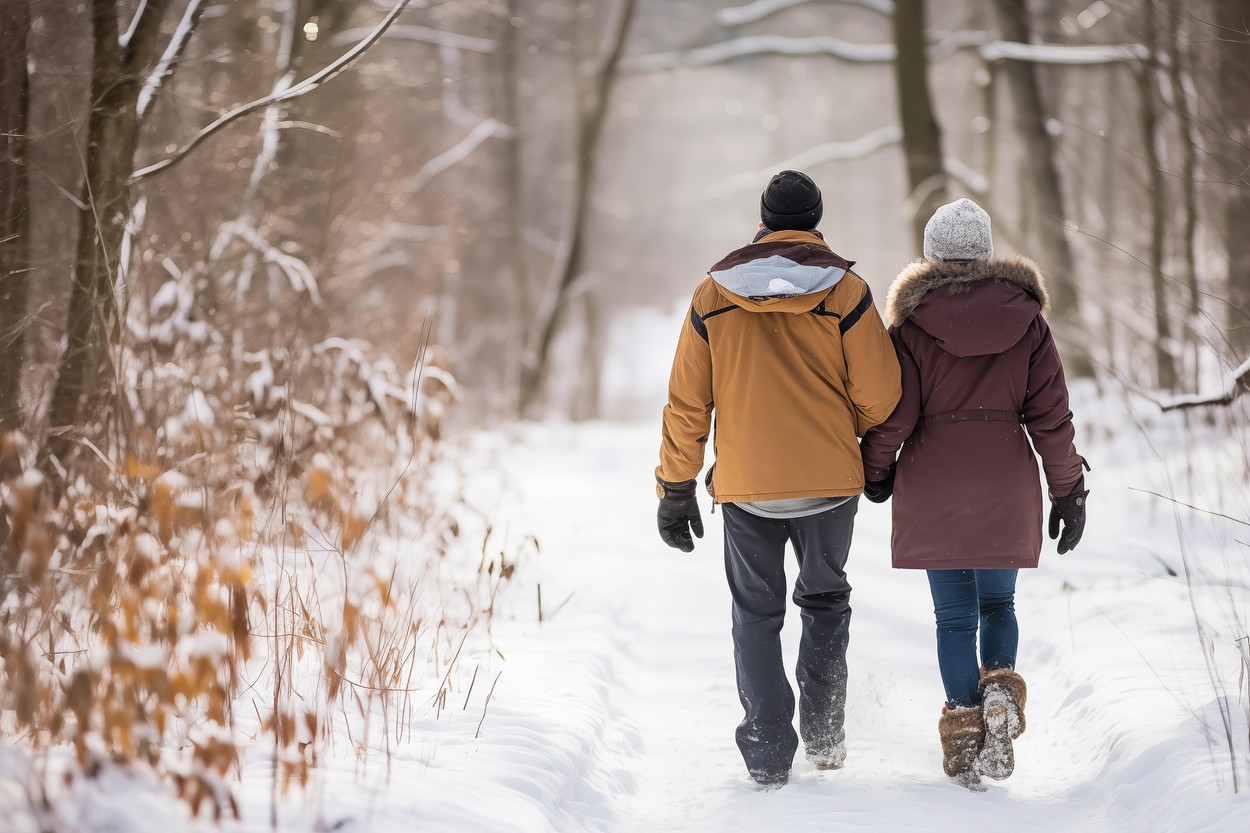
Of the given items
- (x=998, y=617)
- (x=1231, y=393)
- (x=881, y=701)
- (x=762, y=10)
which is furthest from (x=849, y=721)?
(x=762, y=10)

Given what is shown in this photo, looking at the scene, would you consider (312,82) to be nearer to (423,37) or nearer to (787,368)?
(787,368)

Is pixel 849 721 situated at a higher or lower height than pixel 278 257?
lower

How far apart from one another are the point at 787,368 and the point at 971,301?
607 millimetres

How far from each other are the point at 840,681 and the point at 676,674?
56.4 inches

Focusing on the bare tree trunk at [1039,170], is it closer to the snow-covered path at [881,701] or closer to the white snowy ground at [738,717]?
the snow-covered path at [881,701]

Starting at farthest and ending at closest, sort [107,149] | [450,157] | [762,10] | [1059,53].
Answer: [450,157]
[762,10]
[1059,53]
[107,149]

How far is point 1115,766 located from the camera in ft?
10.6

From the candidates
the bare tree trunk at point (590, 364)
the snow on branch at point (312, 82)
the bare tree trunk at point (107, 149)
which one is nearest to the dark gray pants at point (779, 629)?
the snow on branch at point (312, 82)

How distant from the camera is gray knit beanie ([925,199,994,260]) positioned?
3.30 meters

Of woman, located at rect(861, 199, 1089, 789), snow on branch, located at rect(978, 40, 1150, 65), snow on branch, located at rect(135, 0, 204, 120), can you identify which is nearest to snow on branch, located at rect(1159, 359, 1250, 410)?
woman, located at rect(861, 199, 1089, 789)

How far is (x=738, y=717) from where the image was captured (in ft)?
13.6

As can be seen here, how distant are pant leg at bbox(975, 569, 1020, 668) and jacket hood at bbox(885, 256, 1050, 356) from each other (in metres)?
0.76

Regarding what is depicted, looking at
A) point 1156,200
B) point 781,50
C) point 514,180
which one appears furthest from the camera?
point 514,180

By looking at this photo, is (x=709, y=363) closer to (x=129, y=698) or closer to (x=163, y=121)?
(x=129, y=698)
